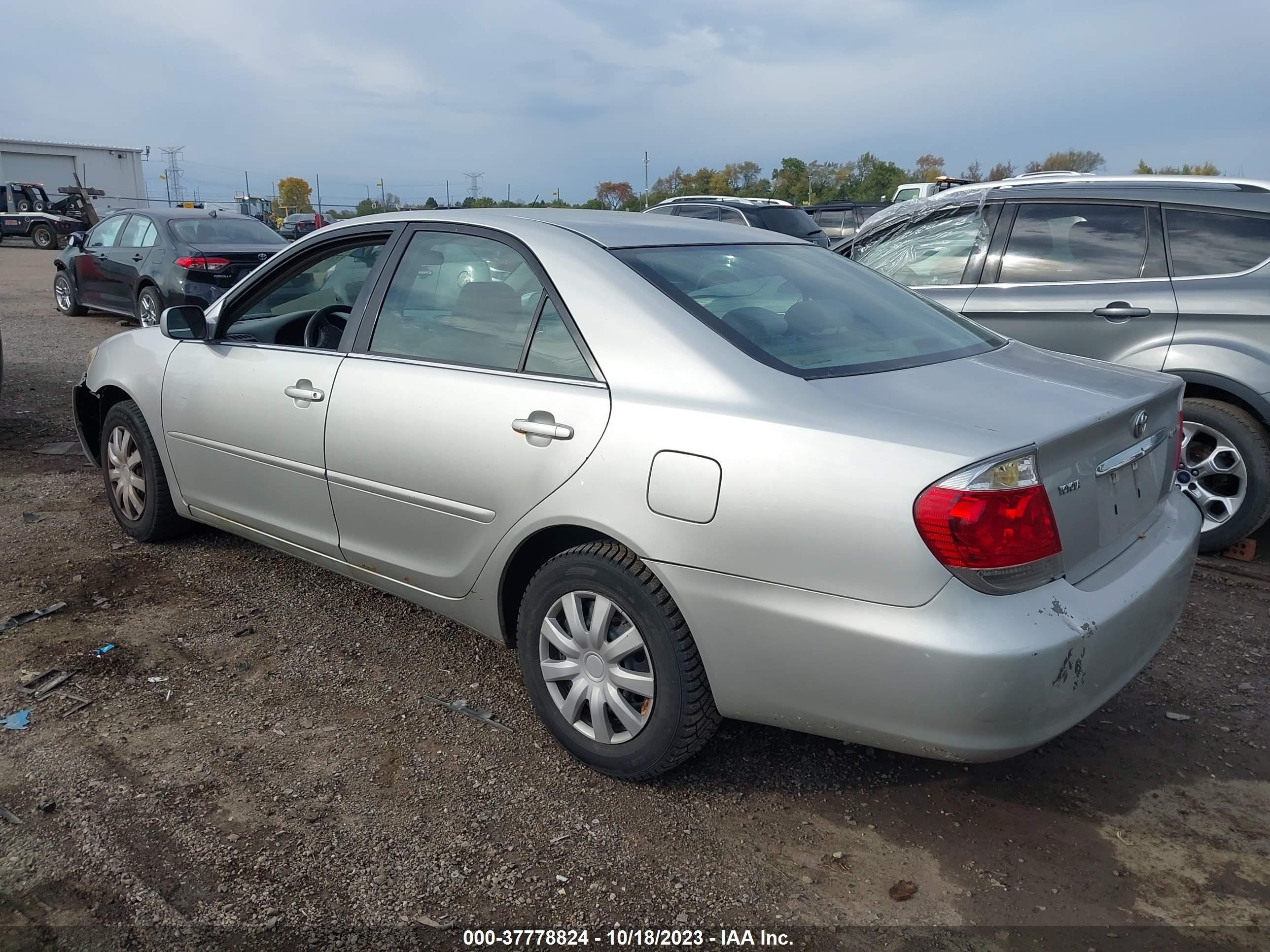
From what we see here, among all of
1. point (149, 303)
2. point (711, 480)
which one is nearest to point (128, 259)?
point (149, 303)

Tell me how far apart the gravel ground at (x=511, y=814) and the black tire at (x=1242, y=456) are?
2.41ft

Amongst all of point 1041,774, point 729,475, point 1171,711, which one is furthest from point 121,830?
point 1171,711

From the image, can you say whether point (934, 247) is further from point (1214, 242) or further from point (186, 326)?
point (186, 326)

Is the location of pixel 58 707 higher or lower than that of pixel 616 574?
lower

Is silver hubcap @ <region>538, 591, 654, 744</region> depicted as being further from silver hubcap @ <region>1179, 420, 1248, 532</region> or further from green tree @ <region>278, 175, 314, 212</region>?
green tree @ <region>278, 175, 314, 212</region>

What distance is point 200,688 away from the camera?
136 inches

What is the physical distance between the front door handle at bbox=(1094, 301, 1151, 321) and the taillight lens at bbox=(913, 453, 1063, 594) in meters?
2.99

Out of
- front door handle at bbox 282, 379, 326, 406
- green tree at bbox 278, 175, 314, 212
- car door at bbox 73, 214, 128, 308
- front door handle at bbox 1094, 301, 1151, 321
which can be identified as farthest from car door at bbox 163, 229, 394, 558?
green tree at bbox 278, 175, 314, 212

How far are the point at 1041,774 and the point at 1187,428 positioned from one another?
2432mm

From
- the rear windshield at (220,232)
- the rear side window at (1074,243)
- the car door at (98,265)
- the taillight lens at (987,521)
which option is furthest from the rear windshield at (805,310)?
the car door at (98,265)

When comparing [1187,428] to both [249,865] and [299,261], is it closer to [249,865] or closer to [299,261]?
[299,261]

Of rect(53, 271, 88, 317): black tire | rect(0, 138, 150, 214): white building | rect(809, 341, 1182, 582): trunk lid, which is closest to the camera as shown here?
rect(809, 341, 1182, 582): trunk lid

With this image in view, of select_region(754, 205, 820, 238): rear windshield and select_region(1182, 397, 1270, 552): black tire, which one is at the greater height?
select_region(754, 205, 820, 238): rear windshield

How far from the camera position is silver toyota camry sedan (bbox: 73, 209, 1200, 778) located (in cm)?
230
